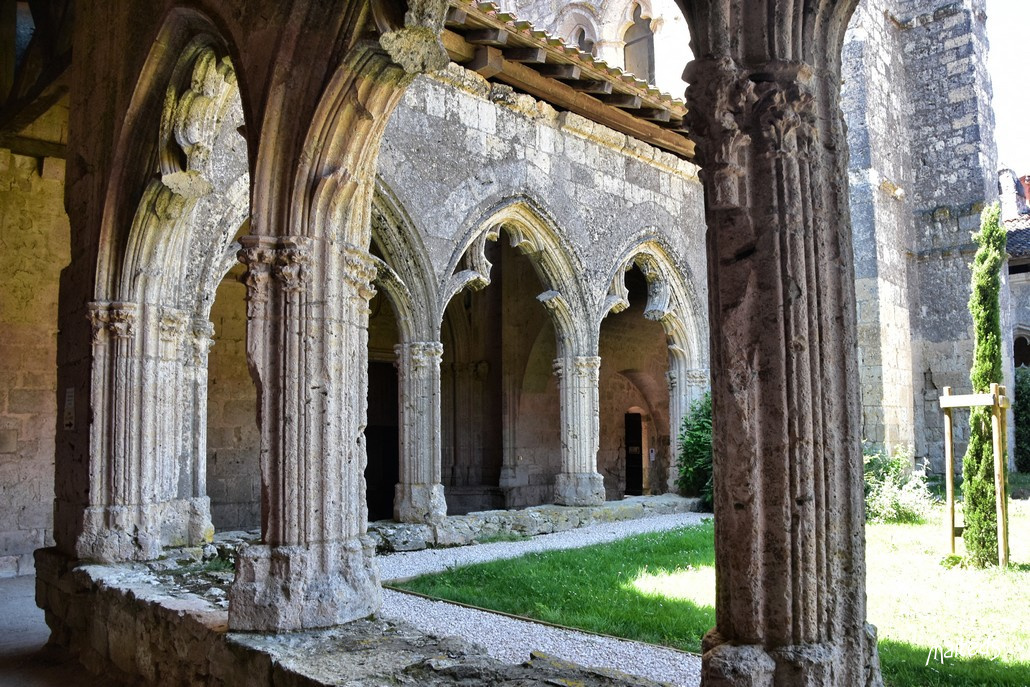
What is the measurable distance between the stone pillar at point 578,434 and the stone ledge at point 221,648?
556 cm

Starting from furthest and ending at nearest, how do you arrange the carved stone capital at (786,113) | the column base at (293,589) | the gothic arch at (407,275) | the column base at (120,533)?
the gothic arch at (407,275) → the column base at (120,533) → the column base at (293,589) → the carved stone capital at (786,113)

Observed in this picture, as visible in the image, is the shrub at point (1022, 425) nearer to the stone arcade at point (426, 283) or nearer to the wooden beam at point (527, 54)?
the stone arcade at point (426, 283)

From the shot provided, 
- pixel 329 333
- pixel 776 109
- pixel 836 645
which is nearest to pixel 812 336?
pixel 776 109

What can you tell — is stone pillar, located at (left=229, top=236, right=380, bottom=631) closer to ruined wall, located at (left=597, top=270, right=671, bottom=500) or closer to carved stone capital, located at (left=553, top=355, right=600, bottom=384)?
carved stone capital, located at (left=553, top=355, right=600, bottom=384)

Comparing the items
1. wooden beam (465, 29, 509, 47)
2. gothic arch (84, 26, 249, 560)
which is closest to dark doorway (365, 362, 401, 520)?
wooden beam (465, 29, 509, 47)

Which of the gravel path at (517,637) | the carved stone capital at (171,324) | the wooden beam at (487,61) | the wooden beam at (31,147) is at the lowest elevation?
the gravel path at (517,637)

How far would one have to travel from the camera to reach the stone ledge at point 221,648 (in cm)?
274

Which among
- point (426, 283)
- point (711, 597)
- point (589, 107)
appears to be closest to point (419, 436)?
point (426, 283)

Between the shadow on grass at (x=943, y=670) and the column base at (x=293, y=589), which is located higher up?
the column base at (x=293, y=589)

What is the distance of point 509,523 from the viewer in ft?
28.3

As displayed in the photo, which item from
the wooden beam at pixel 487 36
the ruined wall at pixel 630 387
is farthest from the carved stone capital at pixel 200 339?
the ruined wall at pixel 630 387

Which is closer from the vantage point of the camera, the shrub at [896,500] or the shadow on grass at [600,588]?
the shadow on grass at [600,588]

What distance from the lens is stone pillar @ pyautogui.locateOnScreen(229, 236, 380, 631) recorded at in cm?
333

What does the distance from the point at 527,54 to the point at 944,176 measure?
27.8 feet
